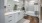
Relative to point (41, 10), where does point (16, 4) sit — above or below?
above

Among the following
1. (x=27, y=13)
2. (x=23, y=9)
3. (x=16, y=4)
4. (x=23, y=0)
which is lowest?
(x=27, y=13)

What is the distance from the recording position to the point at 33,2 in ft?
10.9

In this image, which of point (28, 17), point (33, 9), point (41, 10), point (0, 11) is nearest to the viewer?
point (0, 11)

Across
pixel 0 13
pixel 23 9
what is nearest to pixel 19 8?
pixel 23 9

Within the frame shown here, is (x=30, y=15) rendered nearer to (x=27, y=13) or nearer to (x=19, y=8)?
(x=27, y=13)

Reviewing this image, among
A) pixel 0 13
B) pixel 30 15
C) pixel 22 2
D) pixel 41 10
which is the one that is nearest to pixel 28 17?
pixel 30 15

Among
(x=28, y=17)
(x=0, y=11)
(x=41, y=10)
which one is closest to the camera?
(x=0, y=11)

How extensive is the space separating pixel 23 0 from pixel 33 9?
2.90 feet

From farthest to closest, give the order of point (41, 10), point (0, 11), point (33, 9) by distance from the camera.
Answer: point (33, 9) → point (41, 10) → point (0, 11)

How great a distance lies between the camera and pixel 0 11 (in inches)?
30.2

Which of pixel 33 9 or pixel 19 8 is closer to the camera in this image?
pixel 33 9

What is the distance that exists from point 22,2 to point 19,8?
1.41ft

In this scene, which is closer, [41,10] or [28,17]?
[41,10]

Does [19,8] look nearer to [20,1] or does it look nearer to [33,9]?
[20,1]
